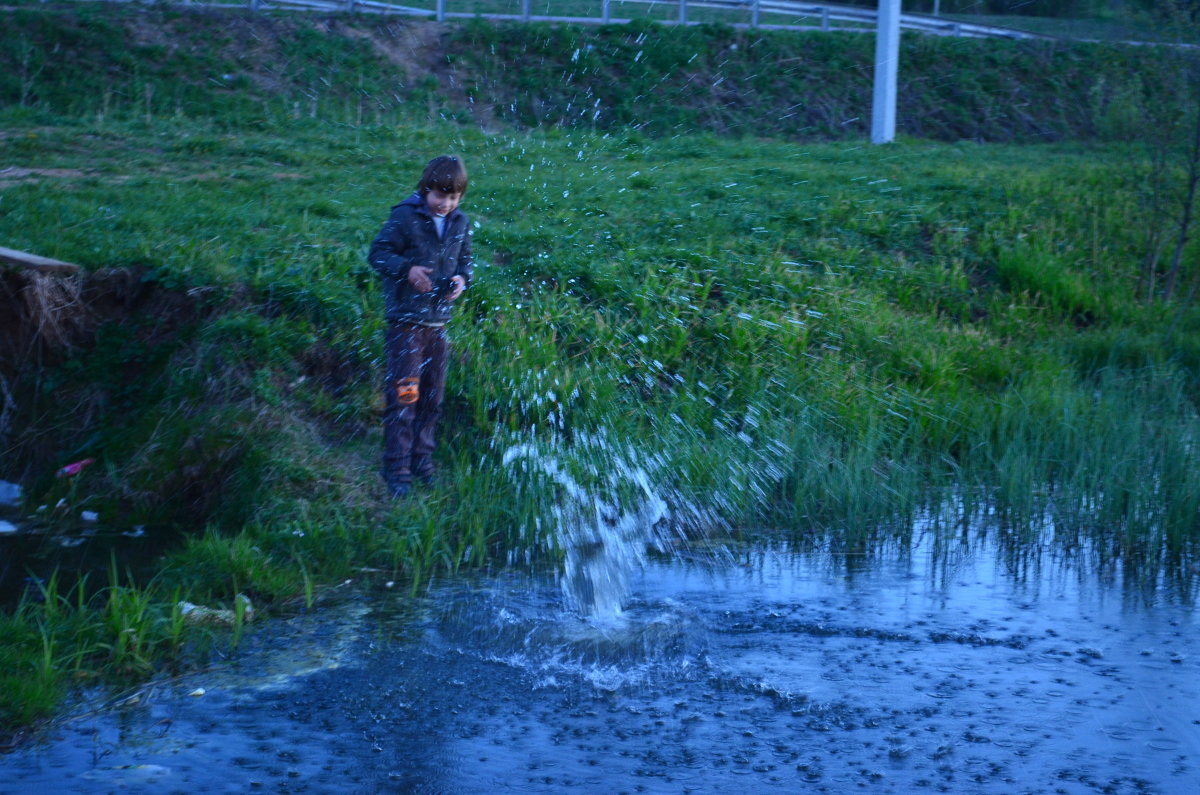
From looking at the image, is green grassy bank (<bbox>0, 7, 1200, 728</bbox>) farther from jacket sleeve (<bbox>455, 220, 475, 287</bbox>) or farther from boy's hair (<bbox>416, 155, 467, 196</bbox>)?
boy's hair (<bbox>416, 155, 467, 196</bbox>)

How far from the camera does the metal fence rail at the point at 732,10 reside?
2180 centimetres

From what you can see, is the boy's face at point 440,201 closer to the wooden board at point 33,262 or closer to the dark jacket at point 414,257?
the dark jacket at point 414,257

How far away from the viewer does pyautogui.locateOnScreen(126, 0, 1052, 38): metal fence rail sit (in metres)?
21.8

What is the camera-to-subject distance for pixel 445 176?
6254mm

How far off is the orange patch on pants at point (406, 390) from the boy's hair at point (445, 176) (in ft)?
3.34

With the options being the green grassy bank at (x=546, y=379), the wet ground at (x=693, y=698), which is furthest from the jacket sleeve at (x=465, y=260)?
the wet ground at (x=693, y=698)

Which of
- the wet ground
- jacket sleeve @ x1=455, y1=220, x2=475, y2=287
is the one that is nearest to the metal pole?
jacket sleeve @ x1=455, y1=220, x2=475, y2=287

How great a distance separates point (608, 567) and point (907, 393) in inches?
120

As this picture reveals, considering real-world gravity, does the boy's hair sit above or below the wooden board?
above

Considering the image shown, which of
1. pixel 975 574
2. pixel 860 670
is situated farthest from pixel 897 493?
pixel 860 670

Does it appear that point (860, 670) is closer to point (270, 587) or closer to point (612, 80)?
point (270, 587)

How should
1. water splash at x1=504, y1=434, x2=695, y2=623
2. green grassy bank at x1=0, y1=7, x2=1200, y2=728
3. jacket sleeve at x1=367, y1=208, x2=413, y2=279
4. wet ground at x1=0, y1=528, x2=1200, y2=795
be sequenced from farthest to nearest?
jacket sleeve at x1=367, y1=208, x2=413, y2=279 → green grassy bank at x1=0, y1=7, x2=1200, y2=728 → water splash at x1=504, y1=434, x2=695, y2=623 → wet ground at x1=0, y1=528, x2=1200, y2=795

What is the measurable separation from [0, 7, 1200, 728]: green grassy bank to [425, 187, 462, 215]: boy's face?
1.36 metres

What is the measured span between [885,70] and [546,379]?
1136cm
